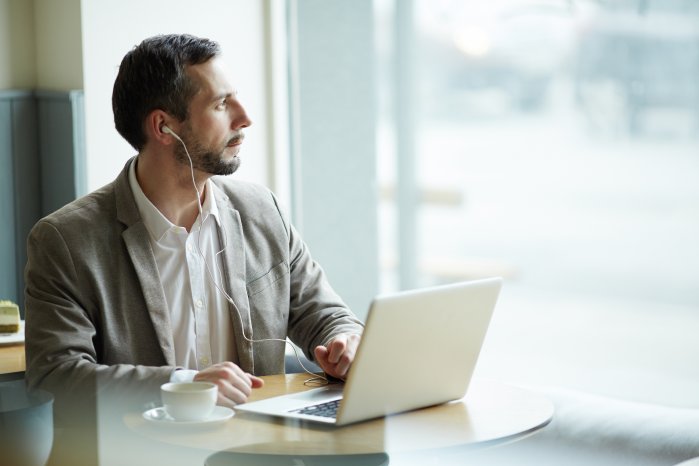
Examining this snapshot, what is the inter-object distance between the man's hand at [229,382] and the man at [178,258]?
17 centimetres

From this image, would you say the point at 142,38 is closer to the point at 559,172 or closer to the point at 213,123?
the point at 213,123

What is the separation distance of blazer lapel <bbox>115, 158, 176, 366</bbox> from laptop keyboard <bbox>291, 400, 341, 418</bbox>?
0.27 metres

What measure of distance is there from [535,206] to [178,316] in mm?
2569

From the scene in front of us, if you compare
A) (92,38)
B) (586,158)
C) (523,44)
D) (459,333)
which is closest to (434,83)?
(523,44)

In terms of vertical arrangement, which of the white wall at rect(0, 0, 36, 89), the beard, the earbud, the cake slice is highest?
the white wall at rect(0, 0, 36, 89)

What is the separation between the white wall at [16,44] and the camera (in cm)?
192

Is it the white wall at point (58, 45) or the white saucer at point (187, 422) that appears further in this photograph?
the white wall at point (58, 45)

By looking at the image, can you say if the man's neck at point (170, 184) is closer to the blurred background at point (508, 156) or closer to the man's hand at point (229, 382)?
the man's hand at point (229, 382)

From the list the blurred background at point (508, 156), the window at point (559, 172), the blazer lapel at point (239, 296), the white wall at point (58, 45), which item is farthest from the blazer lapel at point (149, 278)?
the window at point (559, 172)

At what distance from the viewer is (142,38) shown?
2410mm

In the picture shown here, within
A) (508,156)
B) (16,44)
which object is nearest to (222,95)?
(16,44)

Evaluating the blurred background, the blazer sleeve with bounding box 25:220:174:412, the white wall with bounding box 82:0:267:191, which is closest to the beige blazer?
the blazer sleeve with bounding box 25:220:174:412

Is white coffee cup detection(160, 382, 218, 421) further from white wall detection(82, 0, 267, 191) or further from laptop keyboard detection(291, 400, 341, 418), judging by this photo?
white wall detection(82, 0, 267, 191)

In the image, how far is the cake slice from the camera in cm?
164
